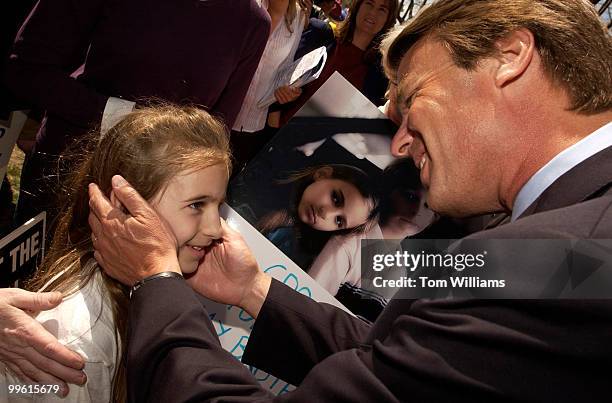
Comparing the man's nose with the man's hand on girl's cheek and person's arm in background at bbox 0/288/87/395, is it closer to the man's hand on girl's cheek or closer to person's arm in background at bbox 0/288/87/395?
Answer: the man's hand on girl's cheek

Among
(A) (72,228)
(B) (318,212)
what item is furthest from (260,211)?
(A) (72,228)

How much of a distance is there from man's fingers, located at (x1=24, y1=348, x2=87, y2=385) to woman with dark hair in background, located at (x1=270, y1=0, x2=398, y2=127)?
195cm

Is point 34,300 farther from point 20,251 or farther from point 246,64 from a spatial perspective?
point 246,64

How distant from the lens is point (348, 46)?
10.3 ft

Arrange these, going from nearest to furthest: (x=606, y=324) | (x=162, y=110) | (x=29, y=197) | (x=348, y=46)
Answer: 1. (x=606, y=324)
2. (x=162, y=110)
3. (x=29, y=197)
4. (x=348, y=46)

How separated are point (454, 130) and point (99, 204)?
34.2 inches

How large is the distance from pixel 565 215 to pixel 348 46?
7.99 ft

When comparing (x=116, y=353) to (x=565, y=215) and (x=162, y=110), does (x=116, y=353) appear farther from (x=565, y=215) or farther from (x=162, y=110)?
(x=565, y=215)

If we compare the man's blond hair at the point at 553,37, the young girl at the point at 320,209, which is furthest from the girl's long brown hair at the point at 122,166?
the man's blond hair at the point at 553,37

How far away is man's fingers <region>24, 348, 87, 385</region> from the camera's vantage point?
48.4 inches

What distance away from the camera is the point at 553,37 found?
45.4 inches

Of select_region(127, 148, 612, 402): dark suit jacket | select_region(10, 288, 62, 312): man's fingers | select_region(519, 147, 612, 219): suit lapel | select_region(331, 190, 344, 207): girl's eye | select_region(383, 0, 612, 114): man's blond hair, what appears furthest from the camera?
select_region(331, 190, 344, 207): girl's eye

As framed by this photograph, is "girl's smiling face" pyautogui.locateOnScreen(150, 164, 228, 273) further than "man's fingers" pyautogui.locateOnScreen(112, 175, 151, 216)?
Yes

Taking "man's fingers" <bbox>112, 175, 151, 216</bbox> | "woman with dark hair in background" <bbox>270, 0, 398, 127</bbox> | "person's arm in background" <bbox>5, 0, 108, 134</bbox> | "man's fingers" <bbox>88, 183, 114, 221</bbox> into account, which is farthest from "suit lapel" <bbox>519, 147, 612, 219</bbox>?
"woman with dark hair in background" <bbox>270, 0, 398, 127</bbox>
